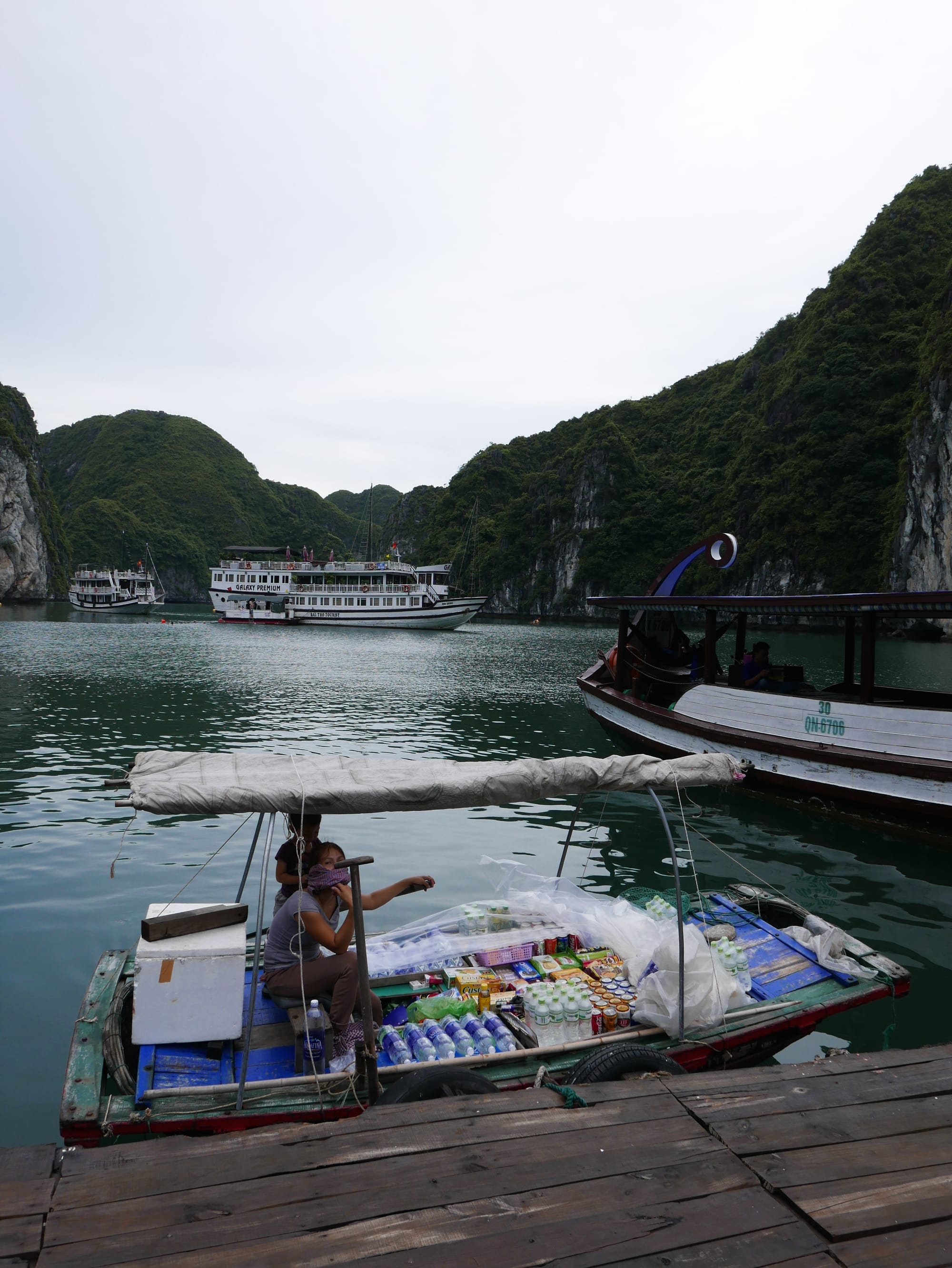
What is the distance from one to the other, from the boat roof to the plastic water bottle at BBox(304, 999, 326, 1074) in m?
8.39

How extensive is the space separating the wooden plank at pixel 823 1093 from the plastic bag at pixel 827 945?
7.49ft

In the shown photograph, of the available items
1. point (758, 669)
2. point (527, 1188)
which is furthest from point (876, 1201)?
point (758, 669)

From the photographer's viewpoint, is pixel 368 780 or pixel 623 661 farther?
pixel 623 661

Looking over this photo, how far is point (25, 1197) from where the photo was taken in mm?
2756

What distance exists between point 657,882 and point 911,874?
349 cm

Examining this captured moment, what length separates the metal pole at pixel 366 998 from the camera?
172 inches

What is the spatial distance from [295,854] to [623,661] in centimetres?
1421

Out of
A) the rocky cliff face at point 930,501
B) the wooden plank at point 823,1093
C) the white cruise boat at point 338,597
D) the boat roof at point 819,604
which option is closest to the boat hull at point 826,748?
the boat roof at point 819,604

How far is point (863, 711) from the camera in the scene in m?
12.0

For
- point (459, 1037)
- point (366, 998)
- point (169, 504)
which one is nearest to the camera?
point (366, 998)

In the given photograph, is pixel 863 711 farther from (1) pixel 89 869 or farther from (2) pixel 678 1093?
(1) pixel 89 869

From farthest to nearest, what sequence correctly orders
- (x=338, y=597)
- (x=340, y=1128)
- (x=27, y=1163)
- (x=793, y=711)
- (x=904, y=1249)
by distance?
(x=338, y=597)
(x=793, y=711)
(x=340, y=1128)
(x=27, y=1163)
(x=904, y=1249)

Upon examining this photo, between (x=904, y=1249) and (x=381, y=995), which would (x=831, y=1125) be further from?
(x=381, y=995)

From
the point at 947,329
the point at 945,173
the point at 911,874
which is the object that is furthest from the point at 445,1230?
the point at 945,173
